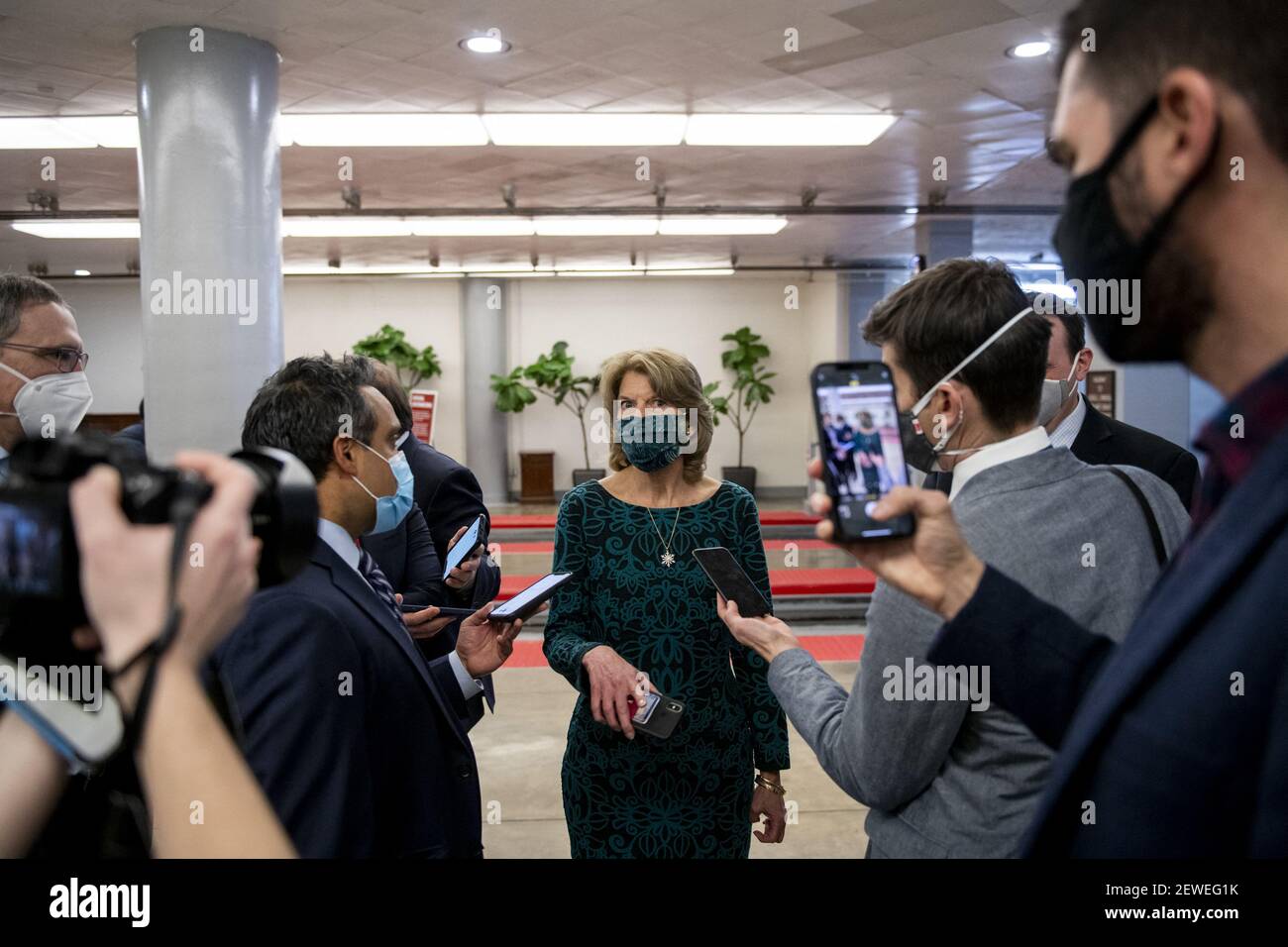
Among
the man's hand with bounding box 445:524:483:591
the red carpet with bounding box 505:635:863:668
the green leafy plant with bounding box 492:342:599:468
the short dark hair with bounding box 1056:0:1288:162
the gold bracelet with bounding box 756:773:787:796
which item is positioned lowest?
the red carpet with bounding box 505:635:863:668

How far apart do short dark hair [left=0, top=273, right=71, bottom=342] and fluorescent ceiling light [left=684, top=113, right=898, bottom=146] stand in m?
4.58

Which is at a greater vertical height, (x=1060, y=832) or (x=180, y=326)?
(x=180, y=326)

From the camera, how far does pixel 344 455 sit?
1.78 meters

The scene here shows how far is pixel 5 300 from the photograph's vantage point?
242 centimetres

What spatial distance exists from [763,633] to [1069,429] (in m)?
1.62

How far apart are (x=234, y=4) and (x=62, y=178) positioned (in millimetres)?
4561

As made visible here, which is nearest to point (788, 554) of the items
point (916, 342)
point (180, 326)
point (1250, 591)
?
point (180, 326)

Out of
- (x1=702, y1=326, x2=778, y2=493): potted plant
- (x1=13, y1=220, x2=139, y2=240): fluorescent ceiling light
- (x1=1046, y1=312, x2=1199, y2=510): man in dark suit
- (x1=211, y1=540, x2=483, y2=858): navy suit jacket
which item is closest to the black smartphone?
(x1=211, y1=540, x2=483, y2=858): navy suit jacket

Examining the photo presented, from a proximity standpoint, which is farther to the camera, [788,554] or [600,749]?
[788,554]

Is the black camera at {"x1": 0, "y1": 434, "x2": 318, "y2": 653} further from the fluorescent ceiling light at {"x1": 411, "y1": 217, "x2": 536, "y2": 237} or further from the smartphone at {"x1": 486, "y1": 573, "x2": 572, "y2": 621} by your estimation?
the fluorescent ceiling light at {"x1": 411, "y1": 217, "x2": 536, "y2": 237}

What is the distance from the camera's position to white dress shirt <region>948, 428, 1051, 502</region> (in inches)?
53.3

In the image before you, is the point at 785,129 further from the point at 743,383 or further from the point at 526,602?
the point at 743,383

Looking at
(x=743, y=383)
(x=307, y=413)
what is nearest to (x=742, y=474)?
(x=743, y=383)
